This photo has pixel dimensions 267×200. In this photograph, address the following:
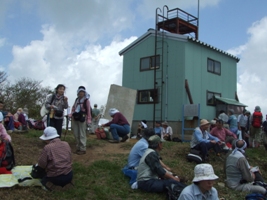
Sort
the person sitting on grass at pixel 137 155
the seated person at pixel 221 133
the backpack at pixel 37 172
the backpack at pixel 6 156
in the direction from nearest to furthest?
1. the backpack at pixel 37 172
2. the backpack at pixel 6 156
3. the person sitting on grass at pixel 137 155
4. the seated person at pixel 221 133

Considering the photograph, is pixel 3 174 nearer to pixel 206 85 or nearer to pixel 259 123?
pixel 259 123

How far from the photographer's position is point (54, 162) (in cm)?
540

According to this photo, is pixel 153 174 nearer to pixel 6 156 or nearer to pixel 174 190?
pixel 174 190

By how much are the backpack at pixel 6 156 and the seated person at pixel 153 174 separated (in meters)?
2.62

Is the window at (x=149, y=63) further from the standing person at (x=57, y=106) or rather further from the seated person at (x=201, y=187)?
the seated person at (x=201, y=187)

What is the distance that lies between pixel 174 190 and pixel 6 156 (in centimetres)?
340

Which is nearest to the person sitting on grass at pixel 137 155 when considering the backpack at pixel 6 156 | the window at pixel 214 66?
the backpack at pixel 6 156

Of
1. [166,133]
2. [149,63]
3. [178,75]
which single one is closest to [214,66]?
[178,75]

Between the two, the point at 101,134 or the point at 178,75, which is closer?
the point at 101,134

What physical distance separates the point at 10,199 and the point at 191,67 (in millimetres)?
14369

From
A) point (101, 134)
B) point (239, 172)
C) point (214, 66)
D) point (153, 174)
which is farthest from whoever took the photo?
point (214, 66)

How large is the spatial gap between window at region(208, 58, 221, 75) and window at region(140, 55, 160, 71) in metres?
3.43

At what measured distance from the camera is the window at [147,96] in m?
18.3

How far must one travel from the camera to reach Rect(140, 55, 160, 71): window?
18531 mm
